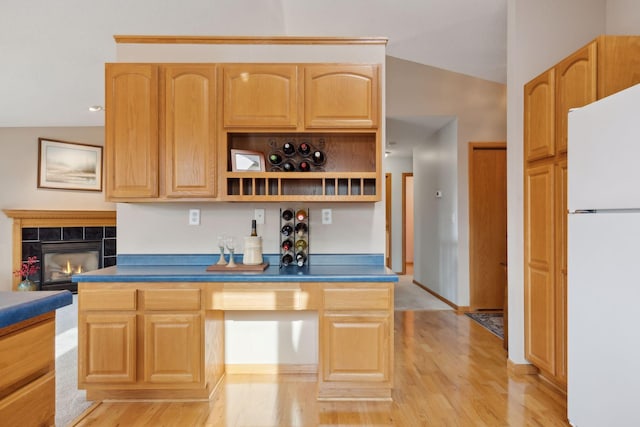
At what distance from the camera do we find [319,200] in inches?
107

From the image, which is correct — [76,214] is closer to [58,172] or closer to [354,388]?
[58,172]

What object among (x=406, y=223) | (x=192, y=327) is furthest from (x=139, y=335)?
(x=406, y=223)

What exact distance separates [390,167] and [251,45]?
564 cm

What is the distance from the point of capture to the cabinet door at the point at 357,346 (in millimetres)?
2404

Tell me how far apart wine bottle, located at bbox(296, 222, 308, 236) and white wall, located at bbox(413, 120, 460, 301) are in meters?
2.76

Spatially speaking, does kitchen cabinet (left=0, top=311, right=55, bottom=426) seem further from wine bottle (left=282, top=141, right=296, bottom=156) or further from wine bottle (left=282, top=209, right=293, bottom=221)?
wine bottle (left=282, top=141, right=296, bottom=156)

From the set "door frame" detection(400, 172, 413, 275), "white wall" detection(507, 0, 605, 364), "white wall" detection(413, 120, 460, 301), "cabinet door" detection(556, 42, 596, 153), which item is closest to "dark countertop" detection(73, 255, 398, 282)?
"white wall" detection(507, 0, 605, 364)

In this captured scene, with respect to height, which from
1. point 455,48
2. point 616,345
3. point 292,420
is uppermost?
point 455,48

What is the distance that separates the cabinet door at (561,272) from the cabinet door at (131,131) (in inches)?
106

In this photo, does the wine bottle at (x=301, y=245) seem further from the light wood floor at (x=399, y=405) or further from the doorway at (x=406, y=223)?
the doorway at (x=406, y=223)

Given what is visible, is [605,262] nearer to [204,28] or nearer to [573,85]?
[573,85]

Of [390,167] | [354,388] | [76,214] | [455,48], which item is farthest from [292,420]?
[390,167]

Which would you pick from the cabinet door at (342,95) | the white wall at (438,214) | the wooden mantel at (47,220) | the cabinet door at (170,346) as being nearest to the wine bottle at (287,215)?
the cabinet door at (342,95)

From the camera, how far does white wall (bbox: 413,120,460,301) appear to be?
504 cm
